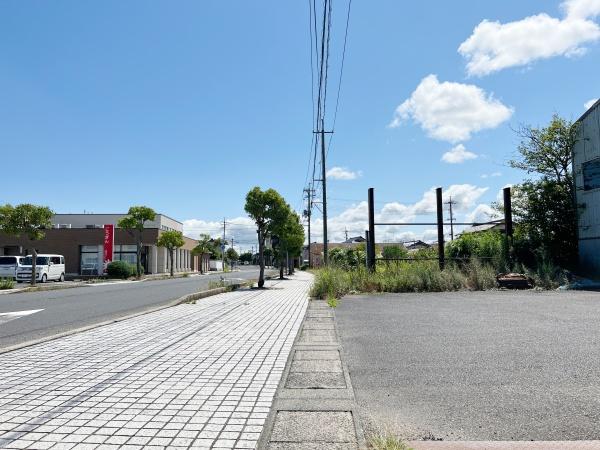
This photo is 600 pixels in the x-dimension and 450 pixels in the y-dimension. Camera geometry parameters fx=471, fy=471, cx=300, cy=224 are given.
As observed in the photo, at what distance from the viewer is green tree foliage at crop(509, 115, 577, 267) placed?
19.7 m

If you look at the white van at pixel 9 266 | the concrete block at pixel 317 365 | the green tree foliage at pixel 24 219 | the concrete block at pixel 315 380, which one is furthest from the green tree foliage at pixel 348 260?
the white van at pixel 9 266

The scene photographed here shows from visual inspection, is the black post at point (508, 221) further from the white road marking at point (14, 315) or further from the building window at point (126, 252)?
the building window at point (126, 252)

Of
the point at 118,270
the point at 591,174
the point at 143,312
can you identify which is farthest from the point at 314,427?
the point at 118,270

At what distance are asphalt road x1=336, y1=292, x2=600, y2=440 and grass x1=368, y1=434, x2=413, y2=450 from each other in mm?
264

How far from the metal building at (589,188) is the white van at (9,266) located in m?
32.4

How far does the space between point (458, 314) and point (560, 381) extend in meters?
5.30

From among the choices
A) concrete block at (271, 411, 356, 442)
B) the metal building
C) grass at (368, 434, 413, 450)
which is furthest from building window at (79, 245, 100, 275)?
grass at (368, 434, 413, 450)

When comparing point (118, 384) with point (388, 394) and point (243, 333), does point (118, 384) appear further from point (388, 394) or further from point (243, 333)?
point (243, 333)

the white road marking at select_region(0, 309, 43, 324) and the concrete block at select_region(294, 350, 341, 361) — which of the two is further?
the white road marking at select_region(0, 309, 43, 324)

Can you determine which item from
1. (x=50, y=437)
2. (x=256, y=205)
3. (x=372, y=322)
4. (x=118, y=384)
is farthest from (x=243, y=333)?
(x=256, y=205)

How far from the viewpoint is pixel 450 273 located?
16.9 metres

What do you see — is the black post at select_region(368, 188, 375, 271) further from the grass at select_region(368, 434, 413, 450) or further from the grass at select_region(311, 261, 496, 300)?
the grass at select_region(368, 434, 413, 450)

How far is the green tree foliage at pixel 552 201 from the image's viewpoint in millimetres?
19734

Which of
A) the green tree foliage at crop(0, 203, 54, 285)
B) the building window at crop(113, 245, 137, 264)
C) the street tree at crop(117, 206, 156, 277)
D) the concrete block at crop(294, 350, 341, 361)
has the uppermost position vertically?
the street tree at crop(117, 206, 156, 277)
